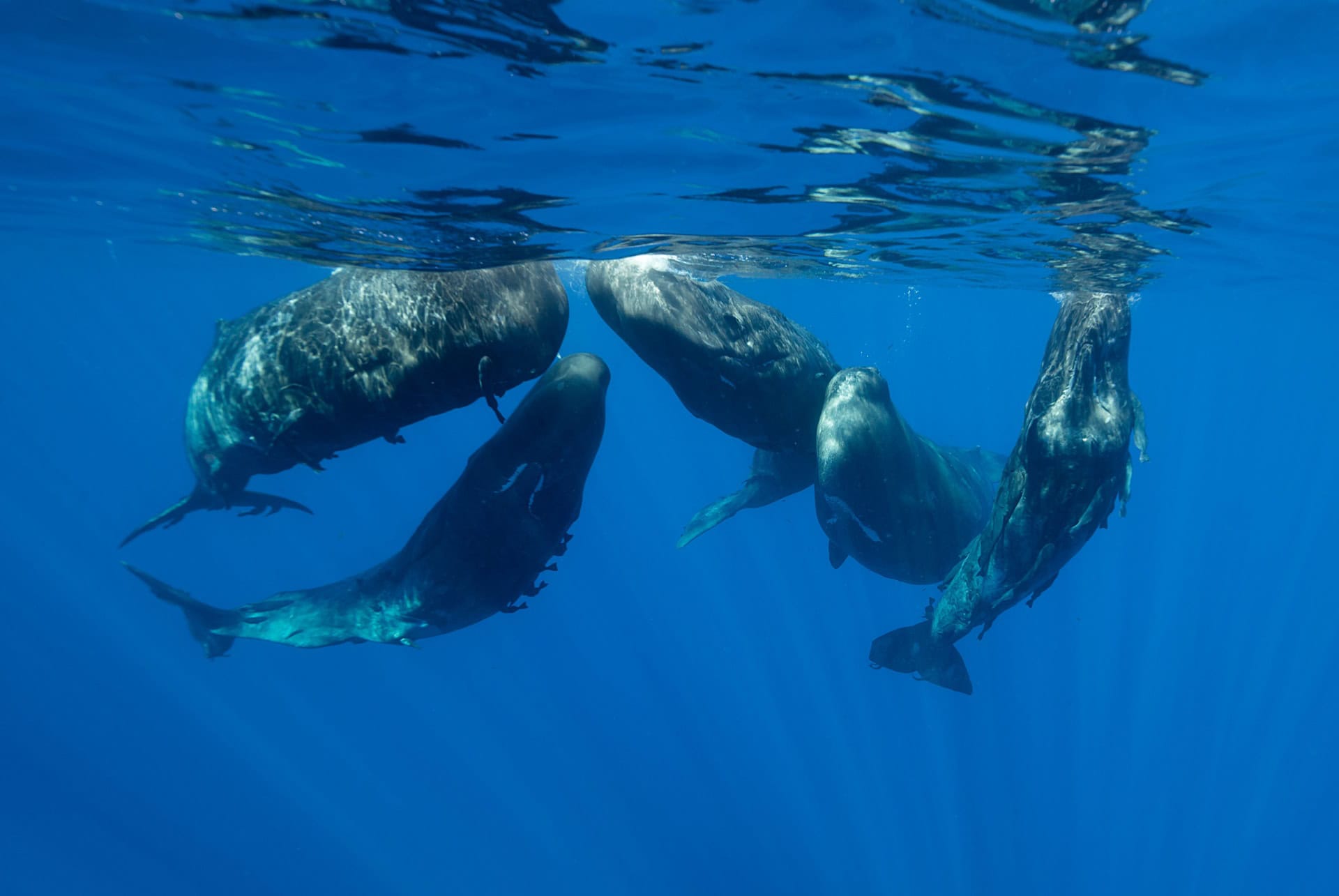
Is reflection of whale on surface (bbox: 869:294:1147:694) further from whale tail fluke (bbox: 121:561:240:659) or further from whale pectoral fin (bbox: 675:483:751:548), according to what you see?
whale tail fluke (bbox: 121:561:240:659)

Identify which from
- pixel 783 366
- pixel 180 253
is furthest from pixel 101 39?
pixel 180 253

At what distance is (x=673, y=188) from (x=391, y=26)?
5455mm

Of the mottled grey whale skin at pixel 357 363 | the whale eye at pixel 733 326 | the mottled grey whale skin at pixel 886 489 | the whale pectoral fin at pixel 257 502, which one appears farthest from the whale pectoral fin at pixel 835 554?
the whale pectoral fin at pixel 257 502

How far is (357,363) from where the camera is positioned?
7234 millimetres

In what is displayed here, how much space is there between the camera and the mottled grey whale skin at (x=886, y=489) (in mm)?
Answer: 8234

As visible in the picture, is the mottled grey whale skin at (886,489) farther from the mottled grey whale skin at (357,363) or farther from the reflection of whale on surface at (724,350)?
the mottled grey whale skin at (357,363)

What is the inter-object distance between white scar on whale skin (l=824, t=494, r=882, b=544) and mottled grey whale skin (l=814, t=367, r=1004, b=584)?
1 cm

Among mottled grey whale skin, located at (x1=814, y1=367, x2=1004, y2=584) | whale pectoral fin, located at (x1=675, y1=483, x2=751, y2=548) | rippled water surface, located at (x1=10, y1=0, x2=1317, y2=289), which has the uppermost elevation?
rippled water surface, located at (x1=10, y1=0, x2=1317, y2=289)

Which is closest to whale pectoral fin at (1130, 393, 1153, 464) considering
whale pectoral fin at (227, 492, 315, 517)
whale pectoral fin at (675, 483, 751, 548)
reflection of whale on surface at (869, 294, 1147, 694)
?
reflection of whale on surface at (869, 294, 1147, 694)

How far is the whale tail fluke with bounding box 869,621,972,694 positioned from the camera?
9.68 meters

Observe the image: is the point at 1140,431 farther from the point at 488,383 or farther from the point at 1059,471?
the point at 488,383

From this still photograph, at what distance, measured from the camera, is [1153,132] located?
28.5 ft

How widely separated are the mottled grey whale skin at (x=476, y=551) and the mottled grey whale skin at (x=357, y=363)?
61 cm

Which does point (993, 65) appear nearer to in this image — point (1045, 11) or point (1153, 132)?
point (1045, 11)
